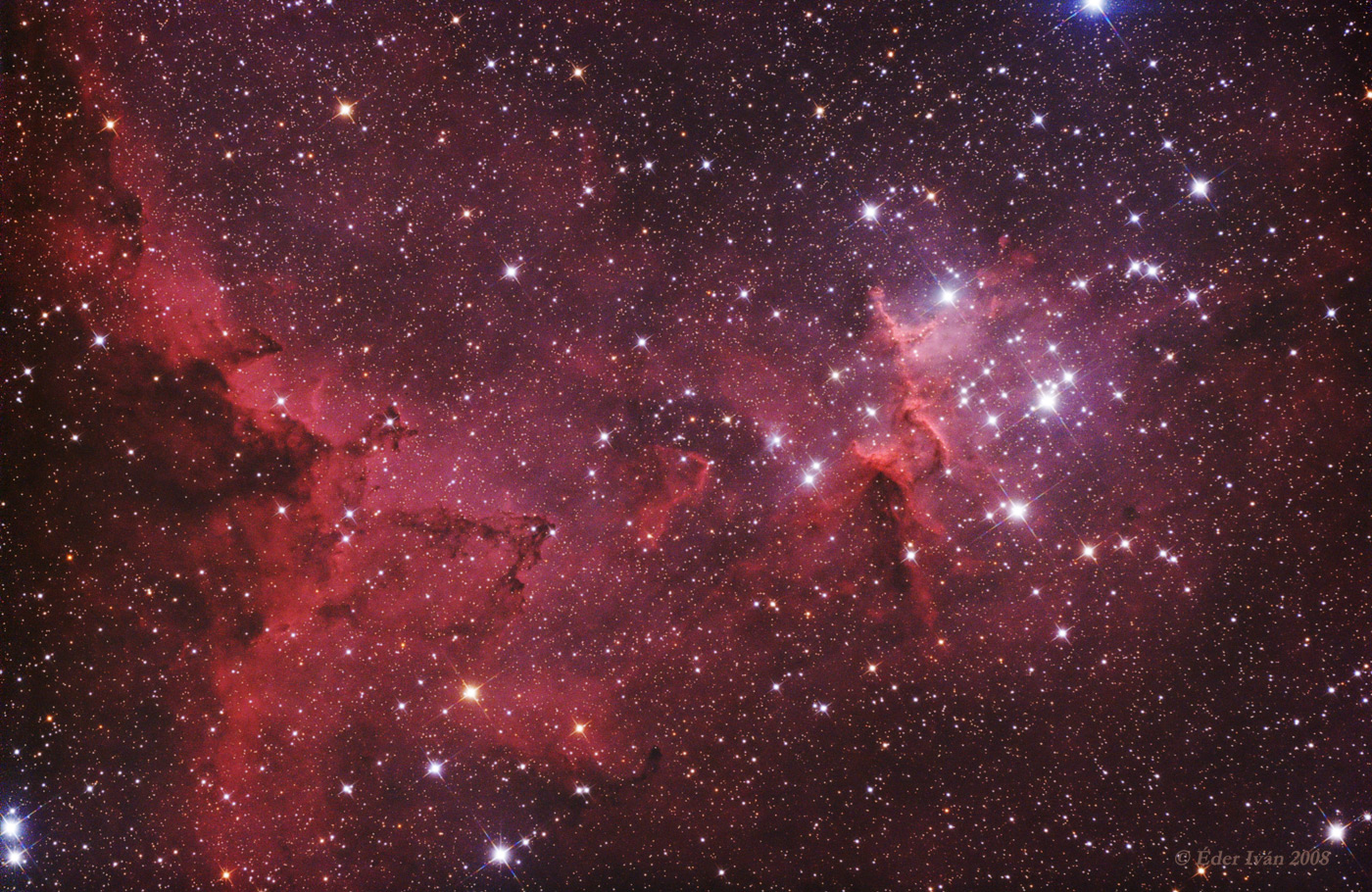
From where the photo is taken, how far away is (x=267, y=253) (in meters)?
2.81

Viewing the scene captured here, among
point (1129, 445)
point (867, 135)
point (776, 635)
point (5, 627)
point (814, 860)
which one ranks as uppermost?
point (867, 135)

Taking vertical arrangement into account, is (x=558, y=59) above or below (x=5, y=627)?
above

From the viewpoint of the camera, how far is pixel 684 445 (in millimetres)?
2924

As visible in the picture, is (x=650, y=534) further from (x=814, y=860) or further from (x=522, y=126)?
(x=522, y=126)

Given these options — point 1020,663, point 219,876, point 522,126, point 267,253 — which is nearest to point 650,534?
point 1020,663

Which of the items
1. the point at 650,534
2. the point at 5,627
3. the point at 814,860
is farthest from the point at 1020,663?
the point at 5,627

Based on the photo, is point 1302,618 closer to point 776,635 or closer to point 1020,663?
point 1020,663

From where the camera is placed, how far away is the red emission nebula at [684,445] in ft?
9.09

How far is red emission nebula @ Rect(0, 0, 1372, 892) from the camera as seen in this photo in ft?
9.09

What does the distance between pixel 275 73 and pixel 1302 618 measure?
646 centimetres

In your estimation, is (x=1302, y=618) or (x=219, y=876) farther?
(x=219, y=876)

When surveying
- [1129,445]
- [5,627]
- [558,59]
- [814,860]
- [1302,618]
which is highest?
[558,59]

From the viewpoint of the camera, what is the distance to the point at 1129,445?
2.81 m

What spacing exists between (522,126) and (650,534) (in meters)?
2.44
